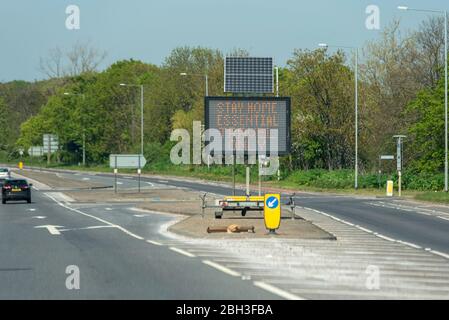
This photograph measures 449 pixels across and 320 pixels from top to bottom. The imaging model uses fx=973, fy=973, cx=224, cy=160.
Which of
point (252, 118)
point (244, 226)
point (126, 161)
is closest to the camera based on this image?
point (244, 226)

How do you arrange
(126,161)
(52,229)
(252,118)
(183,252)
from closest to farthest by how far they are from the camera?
(183,252)
(52,229)
(252,118)
(126,161)

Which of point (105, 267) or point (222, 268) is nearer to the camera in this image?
point (222, 268)

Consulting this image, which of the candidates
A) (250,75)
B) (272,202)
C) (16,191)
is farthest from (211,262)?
(16,191)

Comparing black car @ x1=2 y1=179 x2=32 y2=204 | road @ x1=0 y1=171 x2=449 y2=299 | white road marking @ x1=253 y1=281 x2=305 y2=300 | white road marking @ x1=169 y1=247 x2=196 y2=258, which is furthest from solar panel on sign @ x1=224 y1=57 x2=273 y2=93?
white road marking @ x1=253 y1=281 x2=305 y2=300

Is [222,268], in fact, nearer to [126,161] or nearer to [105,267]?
[105,267]

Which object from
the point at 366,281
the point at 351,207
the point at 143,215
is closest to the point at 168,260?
the point at 366,281

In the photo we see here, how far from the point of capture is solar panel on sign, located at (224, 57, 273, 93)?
124 ft

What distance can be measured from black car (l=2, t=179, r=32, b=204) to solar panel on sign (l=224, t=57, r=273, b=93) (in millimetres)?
18543

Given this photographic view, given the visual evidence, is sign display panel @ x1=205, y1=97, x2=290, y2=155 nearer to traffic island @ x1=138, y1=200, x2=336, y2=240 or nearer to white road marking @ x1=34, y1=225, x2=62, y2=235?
traffic island @ x1=138, y1=200, x2=336, y2=240

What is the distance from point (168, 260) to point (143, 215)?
1982 cm

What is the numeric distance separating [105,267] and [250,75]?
20764 mm

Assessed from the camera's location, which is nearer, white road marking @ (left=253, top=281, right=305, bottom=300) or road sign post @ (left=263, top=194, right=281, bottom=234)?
white road marking @ (left=253, top=281, right=305, bottom=300)

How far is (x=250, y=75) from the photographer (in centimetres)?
3816
